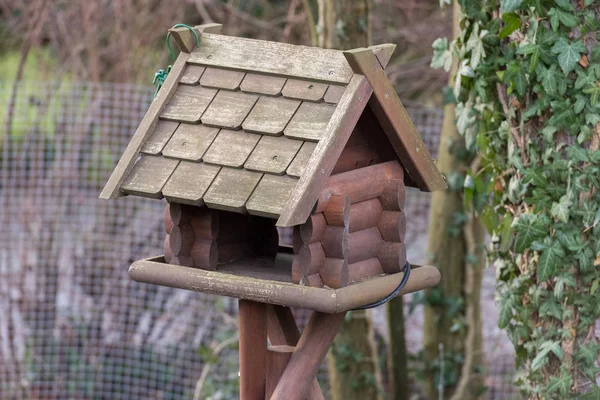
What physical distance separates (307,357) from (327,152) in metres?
0.54

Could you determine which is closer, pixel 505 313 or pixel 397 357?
pixel 505 313

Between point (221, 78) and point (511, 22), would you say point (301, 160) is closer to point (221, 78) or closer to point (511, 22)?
point (221, 78)

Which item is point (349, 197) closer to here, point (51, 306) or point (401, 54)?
point (51, 306)

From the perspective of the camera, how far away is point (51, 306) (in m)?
4.96

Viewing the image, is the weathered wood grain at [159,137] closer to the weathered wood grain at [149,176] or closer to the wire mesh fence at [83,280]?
the weathered wood grain at [149,176]

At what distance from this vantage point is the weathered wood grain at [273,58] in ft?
6.70

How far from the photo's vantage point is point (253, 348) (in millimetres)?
2295

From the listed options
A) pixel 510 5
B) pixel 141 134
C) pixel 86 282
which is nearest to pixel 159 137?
pixel 141 134

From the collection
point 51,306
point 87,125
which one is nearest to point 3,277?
point 51,306

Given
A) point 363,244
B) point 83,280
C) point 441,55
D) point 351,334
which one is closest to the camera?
point 363,244

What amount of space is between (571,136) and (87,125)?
306cm

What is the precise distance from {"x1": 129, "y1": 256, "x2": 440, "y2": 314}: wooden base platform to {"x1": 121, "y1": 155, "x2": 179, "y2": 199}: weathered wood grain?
0.65ft

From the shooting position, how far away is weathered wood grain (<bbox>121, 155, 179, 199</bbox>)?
2113 millimetres

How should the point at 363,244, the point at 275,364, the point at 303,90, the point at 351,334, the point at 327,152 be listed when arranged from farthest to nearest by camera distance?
the point at 351,334 → the point at 275,364 → the point at 363,244 → the point at 303,90 → the point at 327,152
